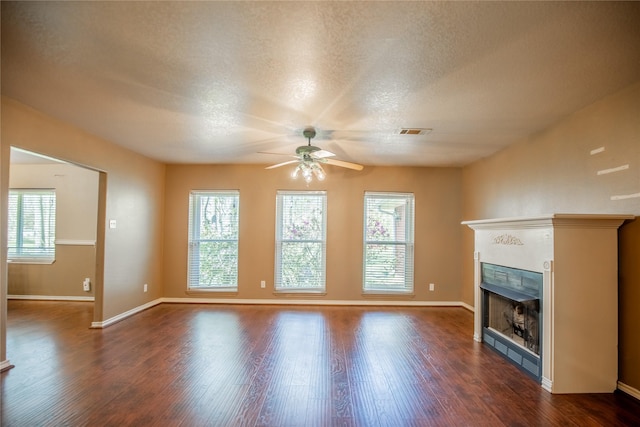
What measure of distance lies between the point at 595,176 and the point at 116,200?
5750 mm

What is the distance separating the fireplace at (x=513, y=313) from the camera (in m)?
2.92

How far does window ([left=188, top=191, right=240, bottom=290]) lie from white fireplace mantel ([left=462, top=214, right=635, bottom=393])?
4.68 meters

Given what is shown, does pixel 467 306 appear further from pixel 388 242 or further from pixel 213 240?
pixel 213 240

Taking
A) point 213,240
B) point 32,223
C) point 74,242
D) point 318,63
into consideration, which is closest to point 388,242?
point 213,240

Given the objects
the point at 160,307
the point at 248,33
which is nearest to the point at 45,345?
the point at 160,307

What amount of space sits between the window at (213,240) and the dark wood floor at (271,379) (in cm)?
130

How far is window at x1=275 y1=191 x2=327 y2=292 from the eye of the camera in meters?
5.72

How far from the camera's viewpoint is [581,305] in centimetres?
266

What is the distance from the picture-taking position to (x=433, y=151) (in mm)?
4648

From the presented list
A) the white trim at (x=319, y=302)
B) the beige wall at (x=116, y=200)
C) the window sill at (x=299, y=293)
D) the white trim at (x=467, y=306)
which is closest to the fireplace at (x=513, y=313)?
the white trim at (x=467, y=306)

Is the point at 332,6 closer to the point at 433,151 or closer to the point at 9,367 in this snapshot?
the point at 433,151

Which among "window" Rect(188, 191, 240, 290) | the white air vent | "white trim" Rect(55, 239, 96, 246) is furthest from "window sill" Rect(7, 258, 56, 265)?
the white air vent

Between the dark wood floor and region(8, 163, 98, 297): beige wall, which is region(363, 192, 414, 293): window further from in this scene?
region(8, 163, 98, 297): beige wall

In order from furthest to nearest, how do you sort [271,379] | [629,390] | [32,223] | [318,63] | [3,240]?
1. [32,223]
2. [3,240]
3. [271,379]
4. [629,390]
5. [318,63]
